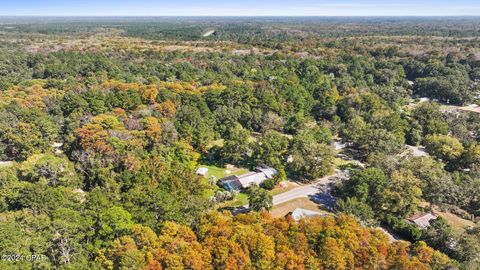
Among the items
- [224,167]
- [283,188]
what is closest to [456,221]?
[283,188]

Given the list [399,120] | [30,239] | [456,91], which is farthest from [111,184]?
[456,91]

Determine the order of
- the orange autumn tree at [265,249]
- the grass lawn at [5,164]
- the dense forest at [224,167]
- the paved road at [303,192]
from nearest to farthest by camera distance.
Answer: the orange autumn tree at [265,249]
the dense forest at [224,167]
the paved road at [303,192]
the grass lawn at [5,164]

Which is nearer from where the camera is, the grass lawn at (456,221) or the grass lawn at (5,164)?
the grass lawn at (456,221)

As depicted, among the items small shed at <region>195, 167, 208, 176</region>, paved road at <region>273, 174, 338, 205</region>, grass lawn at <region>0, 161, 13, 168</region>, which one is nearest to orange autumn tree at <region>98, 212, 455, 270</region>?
paved road at <region>273, 174, 338, 205</region>

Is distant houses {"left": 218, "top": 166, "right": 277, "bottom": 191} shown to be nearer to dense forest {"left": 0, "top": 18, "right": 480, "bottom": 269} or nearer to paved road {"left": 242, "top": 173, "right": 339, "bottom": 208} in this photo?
dense forest {"left": 0, "top": 18, "right": 480, "bottom": 269}

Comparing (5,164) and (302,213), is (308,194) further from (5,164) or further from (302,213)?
(5,164)

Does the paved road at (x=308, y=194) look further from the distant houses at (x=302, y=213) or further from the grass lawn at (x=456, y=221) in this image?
the grass lawn at (x=456, y=221)

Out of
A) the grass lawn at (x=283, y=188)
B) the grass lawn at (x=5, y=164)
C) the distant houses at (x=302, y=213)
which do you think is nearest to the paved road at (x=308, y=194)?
the grass lawn at (x=283, y=188)
